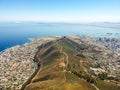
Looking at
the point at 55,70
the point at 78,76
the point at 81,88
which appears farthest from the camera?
the point at 55,70

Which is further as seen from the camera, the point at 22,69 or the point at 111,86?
the point at 22,69

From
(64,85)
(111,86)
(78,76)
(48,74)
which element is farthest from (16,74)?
(111,86)

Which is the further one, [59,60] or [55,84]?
[59,60]

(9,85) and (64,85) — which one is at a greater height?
(64,85)

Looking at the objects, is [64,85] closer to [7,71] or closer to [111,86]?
[111,86]

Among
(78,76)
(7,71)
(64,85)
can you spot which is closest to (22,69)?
(7,71)

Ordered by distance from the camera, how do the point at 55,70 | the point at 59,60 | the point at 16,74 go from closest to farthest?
the point at 55,70
the point at 16,74
the point at 59,60

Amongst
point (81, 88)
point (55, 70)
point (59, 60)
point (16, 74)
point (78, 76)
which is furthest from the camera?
point (59, 60)

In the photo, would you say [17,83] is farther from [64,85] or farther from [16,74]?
[64,85]

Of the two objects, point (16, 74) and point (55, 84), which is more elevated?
point (55, 84)
